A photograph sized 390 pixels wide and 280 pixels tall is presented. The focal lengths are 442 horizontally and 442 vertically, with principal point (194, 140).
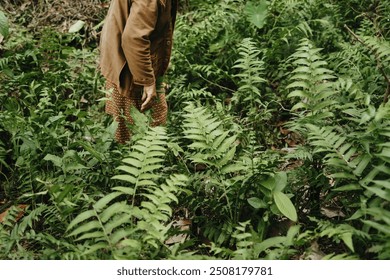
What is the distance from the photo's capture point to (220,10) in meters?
5.69

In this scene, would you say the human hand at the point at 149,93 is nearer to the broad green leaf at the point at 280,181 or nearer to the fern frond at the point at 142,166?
the fern frond at the point at 142,166

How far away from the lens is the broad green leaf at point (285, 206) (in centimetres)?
265

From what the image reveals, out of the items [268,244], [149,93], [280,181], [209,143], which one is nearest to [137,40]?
[149,93]

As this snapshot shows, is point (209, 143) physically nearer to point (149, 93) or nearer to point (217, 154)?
point (217, 154)

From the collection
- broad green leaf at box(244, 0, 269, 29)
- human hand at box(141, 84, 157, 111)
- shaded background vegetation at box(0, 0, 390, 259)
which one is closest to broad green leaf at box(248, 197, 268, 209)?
shaded background vegetation at box(0, 0, 390, 259)

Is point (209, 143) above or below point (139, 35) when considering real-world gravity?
below

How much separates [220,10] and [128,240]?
4.04 metres

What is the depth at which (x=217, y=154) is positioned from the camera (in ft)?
9.85

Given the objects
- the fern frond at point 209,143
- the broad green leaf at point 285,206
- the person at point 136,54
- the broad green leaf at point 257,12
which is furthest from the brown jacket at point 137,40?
the broad green leaf at point 257,12

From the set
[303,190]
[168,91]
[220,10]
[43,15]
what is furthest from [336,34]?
[43,15]

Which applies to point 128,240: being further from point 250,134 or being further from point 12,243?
point 250,134

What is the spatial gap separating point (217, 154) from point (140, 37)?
97cm

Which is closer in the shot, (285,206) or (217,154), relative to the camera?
(285,206)

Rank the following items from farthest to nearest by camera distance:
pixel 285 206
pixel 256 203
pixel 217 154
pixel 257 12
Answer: pixel 257 12, pixel 217 154, pixel 256 203, pixel 285 206
